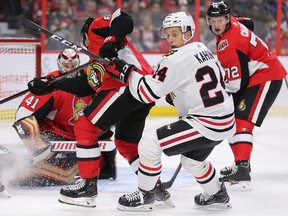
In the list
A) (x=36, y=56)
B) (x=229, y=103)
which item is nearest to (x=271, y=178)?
(x=229, y=103)

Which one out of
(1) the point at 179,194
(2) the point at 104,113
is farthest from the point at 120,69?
(1) the point at 179,194

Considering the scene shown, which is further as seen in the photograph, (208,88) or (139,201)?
(139,201)

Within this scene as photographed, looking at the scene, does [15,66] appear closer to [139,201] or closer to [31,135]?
[31,135]

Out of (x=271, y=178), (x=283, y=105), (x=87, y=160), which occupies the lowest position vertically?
(x=283, y=105)

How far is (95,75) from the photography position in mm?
4383

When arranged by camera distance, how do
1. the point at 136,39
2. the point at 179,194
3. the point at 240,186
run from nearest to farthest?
the point at 179,194
the point at 240,186
the point at 136,39

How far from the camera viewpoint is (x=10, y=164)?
4867mm

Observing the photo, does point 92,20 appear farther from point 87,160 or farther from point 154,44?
point 154,44

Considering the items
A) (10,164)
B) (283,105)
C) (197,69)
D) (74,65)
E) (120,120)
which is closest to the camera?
(197,69)

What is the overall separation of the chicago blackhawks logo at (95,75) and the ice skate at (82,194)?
476 millimetres

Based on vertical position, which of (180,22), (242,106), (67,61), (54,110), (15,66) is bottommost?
(15,66)

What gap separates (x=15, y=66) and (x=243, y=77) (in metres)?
1.95

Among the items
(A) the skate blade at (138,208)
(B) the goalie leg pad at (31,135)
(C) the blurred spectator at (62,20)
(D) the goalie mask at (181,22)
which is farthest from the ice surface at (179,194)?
(C) the blurred spectator at (62,20)

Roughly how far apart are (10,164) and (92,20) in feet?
3.14
